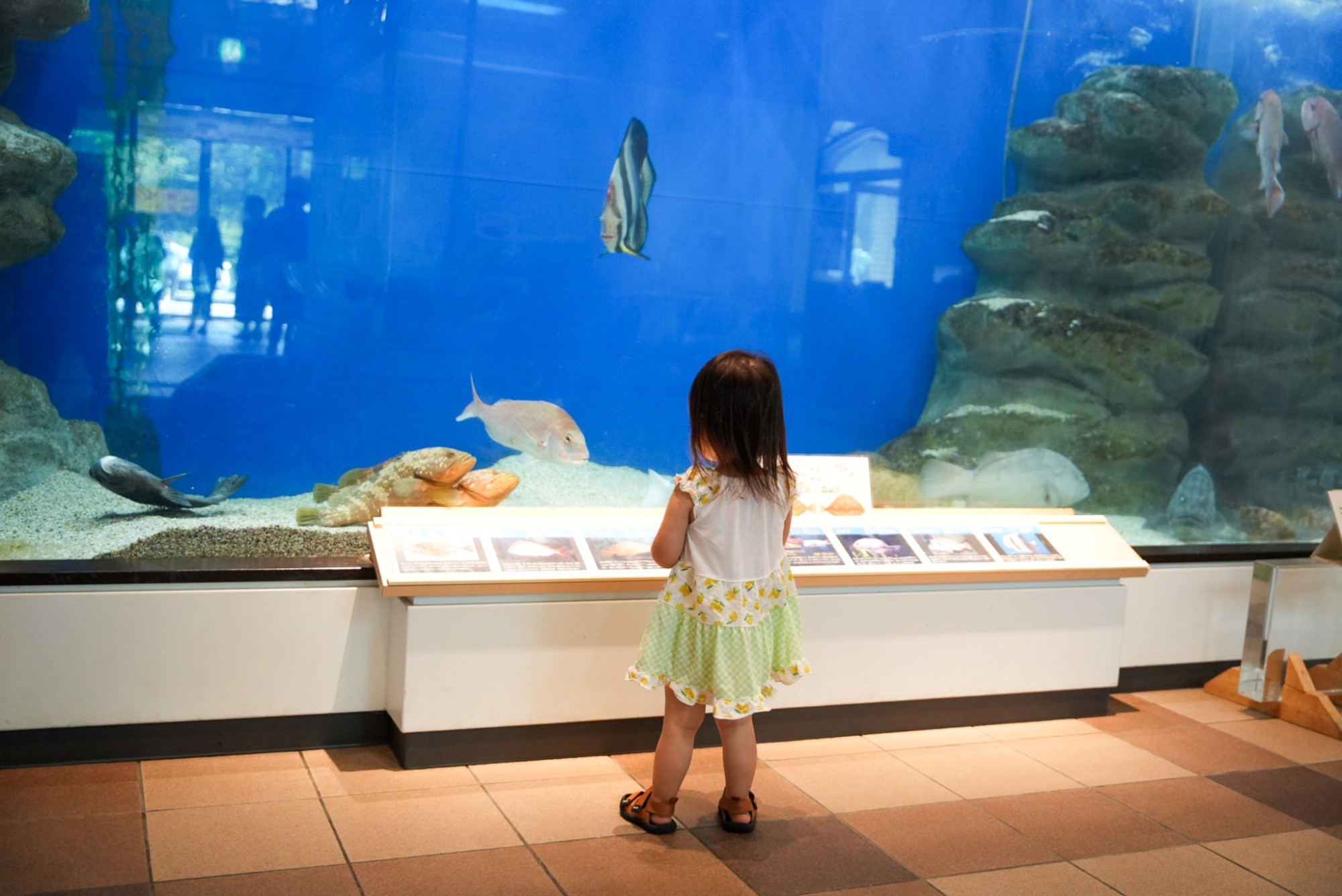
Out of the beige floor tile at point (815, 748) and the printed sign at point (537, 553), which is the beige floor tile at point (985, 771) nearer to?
the beige floor tile at point (815, 748)

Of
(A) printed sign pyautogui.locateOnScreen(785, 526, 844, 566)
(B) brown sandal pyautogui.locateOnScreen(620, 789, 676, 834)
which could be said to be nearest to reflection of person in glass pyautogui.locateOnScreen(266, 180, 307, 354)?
(A) printed sign pyautogui.locateOnScreen(785, 526, 844, 566)

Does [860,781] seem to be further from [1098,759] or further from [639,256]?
[639,256]

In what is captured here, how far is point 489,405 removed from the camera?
4090 millimetres

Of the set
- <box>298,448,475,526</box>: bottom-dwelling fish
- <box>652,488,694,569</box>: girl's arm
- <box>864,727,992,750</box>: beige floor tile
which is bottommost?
<box>864,727,992,750</box>: beige floor tile

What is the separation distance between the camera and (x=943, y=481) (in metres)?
5.02

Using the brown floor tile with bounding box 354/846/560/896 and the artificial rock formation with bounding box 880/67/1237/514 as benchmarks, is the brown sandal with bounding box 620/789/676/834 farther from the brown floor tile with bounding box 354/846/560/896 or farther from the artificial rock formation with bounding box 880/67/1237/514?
the artificial rock formation with bounding box 880/67/1237/514

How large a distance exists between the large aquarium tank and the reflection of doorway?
16mm

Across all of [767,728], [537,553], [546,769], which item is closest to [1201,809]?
[767,728]

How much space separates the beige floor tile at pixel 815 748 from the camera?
137 inches

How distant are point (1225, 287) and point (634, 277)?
321cm

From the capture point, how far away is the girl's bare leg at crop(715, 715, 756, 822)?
2.73 m

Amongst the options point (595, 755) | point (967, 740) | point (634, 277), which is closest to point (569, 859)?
point (595, 755)

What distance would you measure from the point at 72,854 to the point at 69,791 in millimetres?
407

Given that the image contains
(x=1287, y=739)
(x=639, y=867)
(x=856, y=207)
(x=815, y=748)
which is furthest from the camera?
(x=856, y=207)
